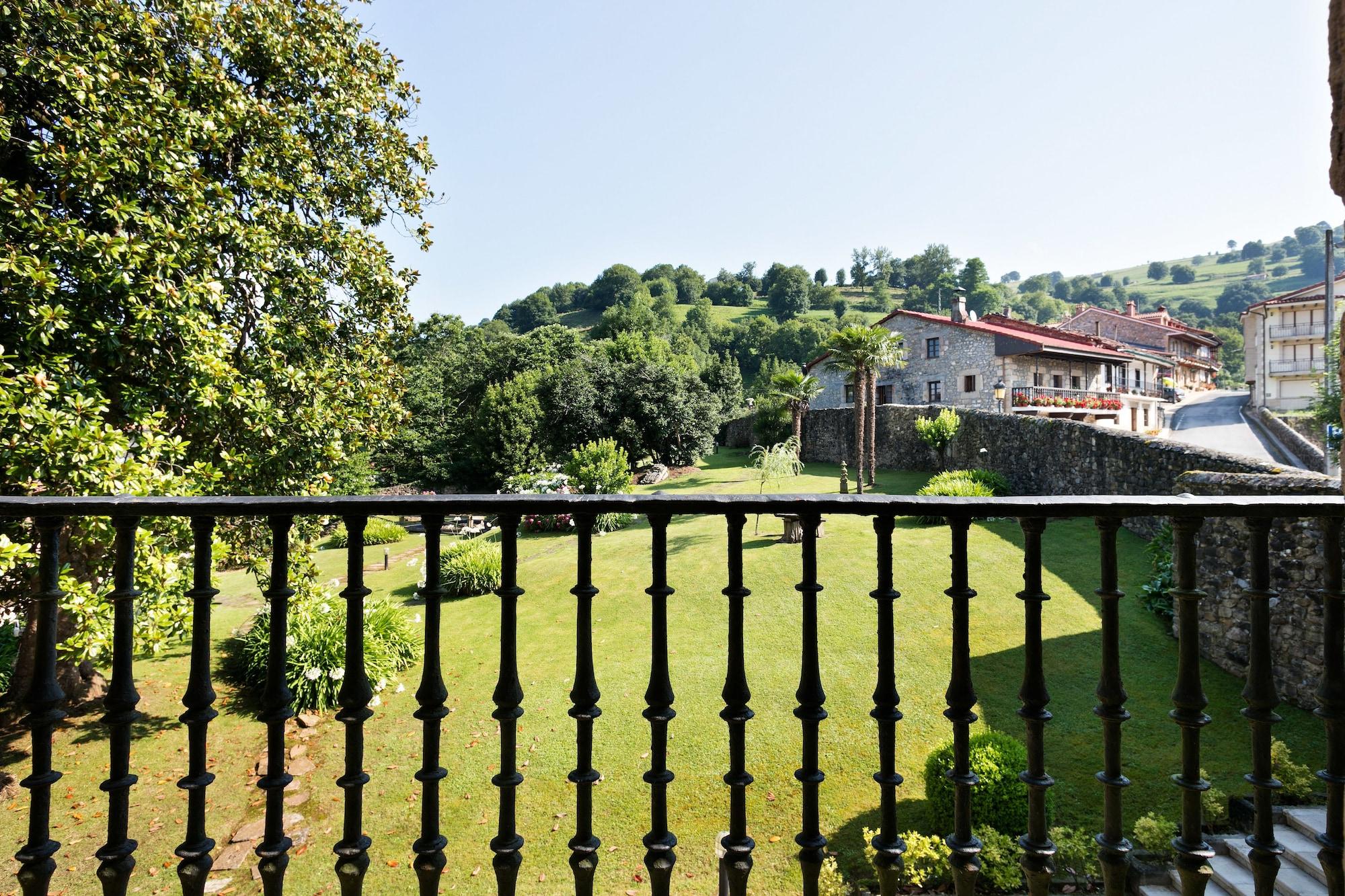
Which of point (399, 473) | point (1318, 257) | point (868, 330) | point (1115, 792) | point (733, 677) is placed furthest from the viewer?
point (1318, 257)

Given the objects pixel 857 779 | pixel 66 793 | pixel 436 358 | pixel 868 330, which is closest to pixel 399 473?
pixel 436 358

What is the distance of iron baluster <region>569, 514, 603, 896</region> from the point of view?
1.57m

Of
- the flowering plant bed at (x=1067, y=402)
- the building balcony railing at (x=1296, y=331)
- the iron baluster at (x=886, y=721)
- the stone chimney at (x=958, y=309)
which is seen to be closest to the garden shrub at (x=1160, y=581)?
the iron baluster at (x=886, y=721)

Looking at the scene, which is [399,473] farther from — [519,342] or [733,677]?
[733,677]

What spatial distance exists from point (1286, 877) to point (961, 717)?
5061 millimetres

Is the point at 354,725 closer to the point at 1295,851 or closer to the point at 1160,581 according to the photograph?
the point at 1295,851

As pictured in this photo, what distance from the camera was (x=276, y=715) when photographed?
5.45 ft

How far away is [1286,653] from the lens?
7.30 metres

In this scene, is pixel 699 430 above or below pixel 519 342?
below

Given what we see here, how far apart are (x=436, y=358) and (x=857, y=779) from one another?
34643 mm

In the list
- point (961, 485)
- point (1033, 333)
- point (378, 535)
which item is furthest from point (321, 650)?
point (1033, 333)

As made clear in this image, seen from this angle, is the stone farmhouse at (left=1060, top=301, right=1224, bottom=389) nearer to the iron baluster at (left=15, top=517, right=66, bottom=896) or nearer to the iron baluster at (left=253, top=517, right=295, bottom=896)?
the iron baluster at (left=253, top=517, right=295, bottom=896)

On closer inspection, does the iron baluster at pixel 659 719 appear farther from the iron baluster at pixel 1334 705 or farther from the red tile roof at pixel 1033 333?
the red tile roof at pixel 1033 333

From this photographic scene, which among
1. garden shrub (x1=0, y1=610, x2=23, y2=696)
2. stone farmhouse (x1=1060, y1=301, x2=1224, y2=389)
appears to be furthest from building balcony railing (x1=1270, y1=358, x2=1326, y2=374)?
garden shrub (x1=0, y1=610, x2=23, y2=696)
